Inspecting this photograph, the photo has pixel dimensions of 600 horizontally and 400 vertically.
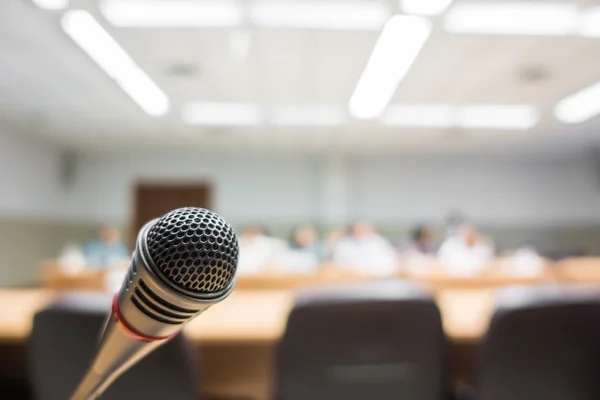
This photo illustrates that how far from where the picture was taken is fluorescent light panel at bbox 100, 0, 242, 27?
2.70 metres

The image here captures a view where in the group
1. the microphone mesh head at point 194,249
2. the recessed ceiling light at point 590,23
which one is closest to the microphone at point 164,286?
the microphone mesh head at point 194,249

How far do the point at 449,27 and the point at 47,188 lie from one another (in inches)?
240

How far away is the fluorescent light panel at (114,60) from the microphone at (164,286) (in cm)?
312

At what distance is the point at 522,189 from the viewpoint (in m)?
7.61

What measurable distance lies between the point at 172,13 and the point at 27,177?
14.2 ft

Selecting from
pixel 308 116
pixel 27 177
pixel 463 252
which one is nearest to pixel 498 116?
pixel 463 252

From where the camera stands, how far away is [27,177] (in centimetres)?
586

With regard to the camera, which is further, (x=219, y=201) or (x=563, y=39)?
(x=219, y=201)

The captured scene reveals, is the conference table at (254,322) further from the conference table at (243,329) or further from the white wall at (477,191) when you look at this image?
the white wall at (477,191)

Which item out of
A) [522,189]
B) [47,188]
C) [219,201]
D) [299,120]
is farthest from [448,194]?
[47,188]

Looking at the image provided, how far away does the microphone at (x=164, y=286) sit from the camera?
22cm

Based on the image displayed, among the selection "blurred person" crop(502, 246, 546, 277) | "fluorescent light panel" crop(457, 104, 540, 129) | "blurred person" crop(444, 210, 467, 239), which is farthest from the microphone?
"blurred person" crop(444, 210, 467, 239)

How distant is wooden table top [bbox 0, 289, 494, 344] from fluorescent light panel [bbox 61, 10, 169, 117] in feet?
6.92

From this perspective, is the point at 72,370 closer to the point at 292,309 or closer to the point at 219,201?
the point at 292,309
